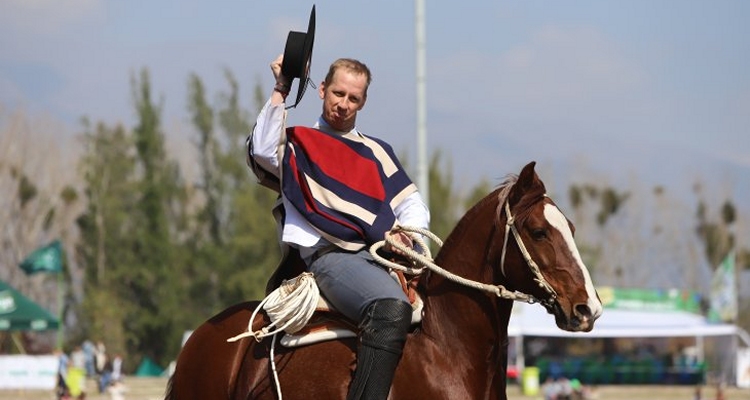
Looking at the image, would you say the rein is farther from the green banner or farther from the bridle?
the green banner

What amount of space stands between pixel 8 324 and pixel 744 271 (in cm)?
6165

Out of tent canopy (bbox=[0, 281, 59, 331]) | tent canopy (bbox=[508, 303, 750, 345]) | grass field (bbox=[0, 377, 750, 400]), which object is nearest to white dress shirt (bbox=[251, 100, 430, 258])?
grass field (bbox=[0, 377, 750, 400])

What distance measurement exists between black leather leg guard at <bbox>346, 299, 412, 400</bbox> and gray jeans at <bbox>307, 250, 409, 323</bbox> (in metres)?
0.07

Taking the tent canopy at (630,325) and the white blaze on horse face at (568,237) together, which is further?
the tent canopy at (630,325)

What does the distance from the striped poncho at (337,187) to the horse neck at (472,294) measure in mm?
439

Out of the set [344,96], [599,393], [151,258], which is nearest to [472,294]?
[344,96]

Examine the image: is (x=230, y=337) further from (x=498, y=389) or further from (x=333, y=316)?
(x=498, y=389)

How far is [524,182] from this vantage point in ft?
20.2

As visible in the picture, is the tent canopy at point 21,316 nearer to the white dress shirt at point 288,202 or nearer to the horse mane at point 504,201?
the white dress shirt at point 288,202

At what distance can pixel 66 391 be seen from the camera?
29391 millimetres

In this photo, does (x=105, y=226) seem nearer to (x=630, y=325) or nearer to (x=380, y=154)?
(x=630, y=325)

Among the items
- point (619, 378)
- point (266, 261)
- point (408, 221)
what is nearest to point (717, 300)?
point (619, 378)

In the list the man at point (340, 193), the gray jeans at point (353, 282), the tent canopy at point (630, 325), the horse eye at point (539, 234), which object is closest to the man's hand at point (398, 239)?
the man at point (340, 193)

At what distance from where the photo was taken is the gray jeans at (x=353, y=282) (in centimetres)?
623
